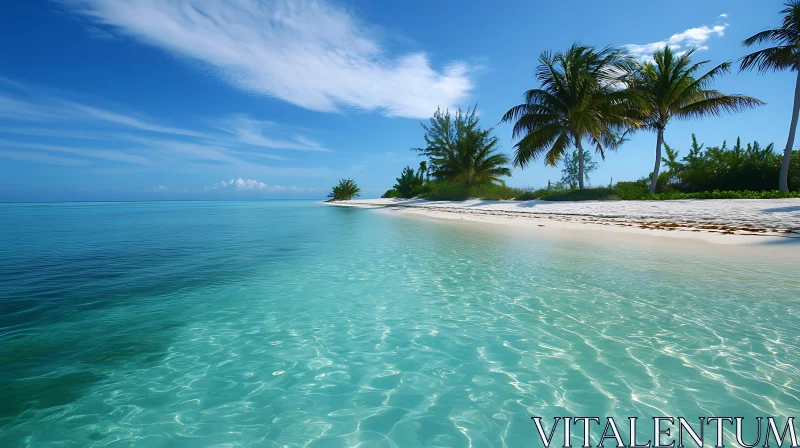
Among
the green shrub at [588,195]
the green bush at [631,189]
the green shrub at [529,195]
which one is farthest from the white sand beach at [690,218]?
the green shrub at [529,195]

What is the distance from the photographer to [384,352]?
3.22 m

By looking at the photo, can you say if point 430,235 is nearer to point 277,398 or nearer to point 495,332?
point 495,332

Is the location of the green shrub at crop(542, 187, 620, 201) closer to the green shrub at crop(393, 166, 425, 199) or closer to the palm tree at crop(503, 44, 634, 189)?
the palm tree at crop(503, 44, 634, 189)

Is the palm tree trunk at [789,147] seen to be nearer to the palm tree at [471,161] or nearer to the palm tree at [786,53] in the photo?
the palm tree at [786,53]

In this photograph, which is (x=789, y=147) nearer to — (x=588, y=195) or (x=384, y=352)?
(x=588, y=195)

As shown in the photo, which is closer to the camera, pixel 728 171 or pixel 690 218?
pixel 690 218

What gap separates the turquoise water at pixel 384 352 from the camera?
2.27 m

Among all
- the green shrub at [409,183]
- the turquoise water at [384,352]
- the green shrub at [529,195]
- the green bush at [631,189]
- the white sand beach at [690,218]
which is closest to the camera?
the turquoise water at [384,352]

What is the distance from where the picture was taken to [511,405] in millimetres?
2404

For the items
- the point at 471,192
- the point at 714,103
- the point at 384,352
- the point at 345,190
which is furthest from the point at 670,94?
the point at 345,190

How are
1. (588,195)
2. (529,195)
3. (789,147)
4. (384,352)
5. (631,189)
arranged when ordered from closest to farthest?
(384,352) → (789,147) → (631,189) → (588,195) → (529,195)

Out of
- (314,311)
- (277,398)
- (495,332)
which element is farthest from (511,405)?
(314,311)

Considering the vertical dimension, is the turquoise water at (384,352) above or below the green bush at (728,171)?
below

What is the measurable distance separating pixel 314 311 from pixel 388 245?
18.1 feet
